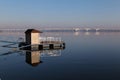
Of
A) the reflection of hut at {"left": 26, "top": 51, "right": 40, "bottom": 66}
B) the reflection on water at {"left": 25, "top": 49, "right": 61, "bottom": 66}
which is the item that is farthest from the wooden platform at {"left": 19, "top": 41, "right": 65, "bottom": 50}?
the reflection of hut at {"left": 26, "top": 51, "right": 40, "bottom": 66}

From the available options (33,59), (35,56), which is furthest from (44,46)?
(33,59)

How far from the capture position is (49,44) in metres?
42.3

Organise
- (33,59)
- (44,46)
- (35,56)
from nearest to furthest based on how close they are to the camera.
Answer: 1. (33,59)
2. (35,56)
3. (44,46)

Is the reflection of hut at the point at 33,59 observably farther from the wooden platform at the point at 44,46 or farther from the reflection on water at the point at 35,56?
the wooden platform at the point at 44,46

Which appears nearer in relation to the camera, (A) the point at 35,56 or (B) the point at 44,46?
(A) the point at 35,56

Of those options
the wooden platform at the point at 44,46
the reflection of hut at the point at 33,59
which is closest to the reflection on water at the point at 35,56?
the reflection of hut at the point at 33,59

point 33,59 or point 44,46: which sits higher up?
point 44,46

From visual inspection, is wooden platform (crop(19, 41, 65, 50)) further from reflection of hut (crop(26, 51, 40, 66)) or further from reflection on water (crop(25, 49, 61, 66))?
reflection of hut (crop(26, 51, 40, 66))

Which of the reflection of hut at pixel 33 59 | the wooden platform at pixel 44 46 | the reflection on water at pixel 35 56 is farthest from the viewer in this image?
the wooden platform at pixel 44 46

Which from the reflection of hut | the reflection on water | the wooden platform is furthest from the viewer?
the wooden platform

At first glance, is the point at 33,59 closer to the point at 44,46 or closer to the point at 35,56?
the point at 35,56

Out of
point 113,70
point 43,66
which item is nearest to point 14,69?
point 43,66

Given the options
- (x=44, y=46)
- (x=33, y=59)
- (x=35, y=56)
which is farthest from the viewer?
(x=44, y=46)

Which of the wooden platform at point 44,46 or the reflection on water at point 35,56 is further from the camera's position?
the wooden platform at point 44,46
